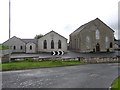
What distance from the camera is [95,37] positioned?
62344mm

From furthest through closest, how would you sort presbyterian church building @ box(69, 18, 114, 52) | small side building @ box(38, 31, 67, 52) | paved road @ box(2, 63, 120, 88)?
presbyterian church building @ box(69, 18, 114, 52) → small side building @ box(38, 31, 67, 52) → paved road @ box(2, 63, 120, 88)

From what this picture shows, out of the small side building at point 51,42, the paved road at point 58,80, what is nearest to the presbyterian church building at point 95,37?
the small side building at point 51,42

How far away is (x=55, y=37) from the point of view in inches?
2384

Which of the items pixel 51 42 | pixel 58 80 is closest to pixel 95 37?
pixel 51 42

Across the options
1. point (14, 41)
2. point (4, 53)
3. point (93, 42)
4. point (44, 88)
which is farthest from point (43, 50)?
point (44, 88)

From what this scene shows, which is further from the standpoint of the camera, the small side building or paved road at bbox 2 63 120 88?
the small side building

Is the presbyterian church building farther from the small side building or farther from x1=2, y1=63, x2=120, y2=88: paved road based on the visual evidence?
x1=2, y1=63, x2=120, y2=88: paved road

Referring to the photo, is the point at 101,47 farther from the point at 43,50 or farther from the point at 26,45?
the point at 26,45

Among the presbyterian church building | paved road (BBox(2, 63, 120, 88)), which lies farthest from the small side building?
paved road (BBox(2, 63, 120, 88))

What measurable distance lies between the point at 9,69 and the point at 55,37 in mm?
35981

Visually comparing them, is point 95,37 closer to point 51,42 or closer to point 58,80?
point 51,42

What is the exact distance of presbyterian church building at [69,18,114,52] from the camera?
200 ft

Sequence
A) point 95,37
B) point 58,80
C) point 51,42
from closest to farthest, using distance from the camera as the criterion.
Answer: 1. point 58,80
2. point 51,42
3. point 95,37

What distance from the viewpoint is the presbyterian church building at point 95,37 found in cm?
6097
